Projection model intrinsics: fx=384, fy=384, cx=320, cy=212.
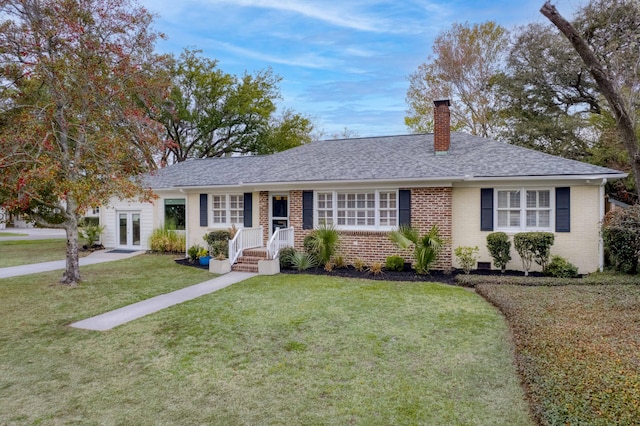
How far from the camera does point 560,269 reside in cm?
1066

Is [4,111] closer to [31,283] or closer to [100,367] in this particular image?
[31,283]

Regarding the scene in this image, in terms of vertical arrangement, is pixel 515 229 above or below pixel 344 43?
below

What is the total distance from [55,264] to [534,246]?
16141 mm

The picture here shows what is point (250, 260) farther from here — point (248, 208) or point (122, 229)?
point (122, 229)

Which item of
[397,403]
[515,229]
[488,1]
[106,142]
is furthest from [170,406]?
[488,1]

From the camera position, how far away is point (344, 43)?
1691cm

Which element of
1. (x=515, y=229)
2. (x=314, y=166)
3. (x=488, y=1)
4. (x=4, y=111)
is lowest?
(x=515, y=229)

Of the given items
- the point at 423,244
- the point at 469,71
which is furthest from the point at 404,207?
the point at 469,71

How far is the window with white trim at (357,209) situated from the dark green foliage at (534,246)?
3.58m

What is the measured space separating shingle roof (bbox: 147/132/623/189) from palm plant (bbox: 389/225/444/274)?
1.67m

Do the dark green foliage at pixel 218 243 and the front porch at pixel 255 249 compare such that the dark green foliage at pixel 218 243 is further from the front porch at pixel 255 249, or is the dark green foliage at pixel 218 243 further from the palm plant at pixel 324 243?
the palm plant at pixel 324 243

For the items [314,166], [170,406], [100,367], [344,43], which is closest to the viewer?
[170,406]

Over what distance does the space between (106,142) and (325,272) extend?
6949mm

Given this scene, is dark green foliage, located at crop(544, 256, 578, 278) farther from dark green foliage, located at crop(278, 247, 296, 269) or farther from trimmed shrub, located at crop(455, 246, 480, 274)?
dark green foliage, located at crop(278, 247, 296, 269)
